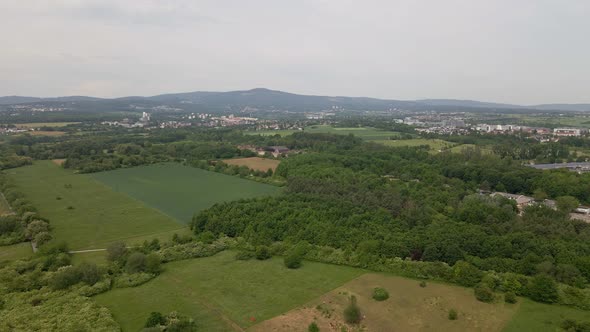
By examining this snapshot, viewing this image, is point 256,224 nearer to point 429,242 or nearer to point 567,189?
point 429,242

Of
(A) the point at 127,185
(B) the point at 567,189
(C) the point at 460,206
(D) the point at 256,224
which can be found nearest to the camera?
(D) the point at 256,224

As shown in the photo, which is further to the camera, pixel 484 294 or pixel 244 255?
pixel 244 255

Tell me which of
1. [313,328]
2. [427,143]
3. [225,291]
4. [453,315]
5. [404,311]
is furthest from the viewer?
[427,143]

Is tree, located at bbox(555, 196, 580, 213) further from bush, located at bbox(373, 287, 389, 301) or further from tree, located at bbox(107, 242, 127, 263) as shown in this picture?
tree, located at bbox(107, 242, 127, 263)

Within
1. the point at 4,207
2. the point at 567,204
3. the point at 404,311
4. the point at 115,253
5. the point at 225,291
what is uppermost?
the point at 567,204

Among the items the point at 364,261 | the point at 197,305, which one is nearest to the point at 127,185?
the point at 197,305

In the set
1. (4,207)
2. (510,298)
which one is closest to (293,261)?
(510,298)

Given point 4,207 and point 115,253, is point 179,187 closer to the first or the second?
point 4,207

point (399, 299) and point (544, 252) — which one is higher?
point (544, 252)
